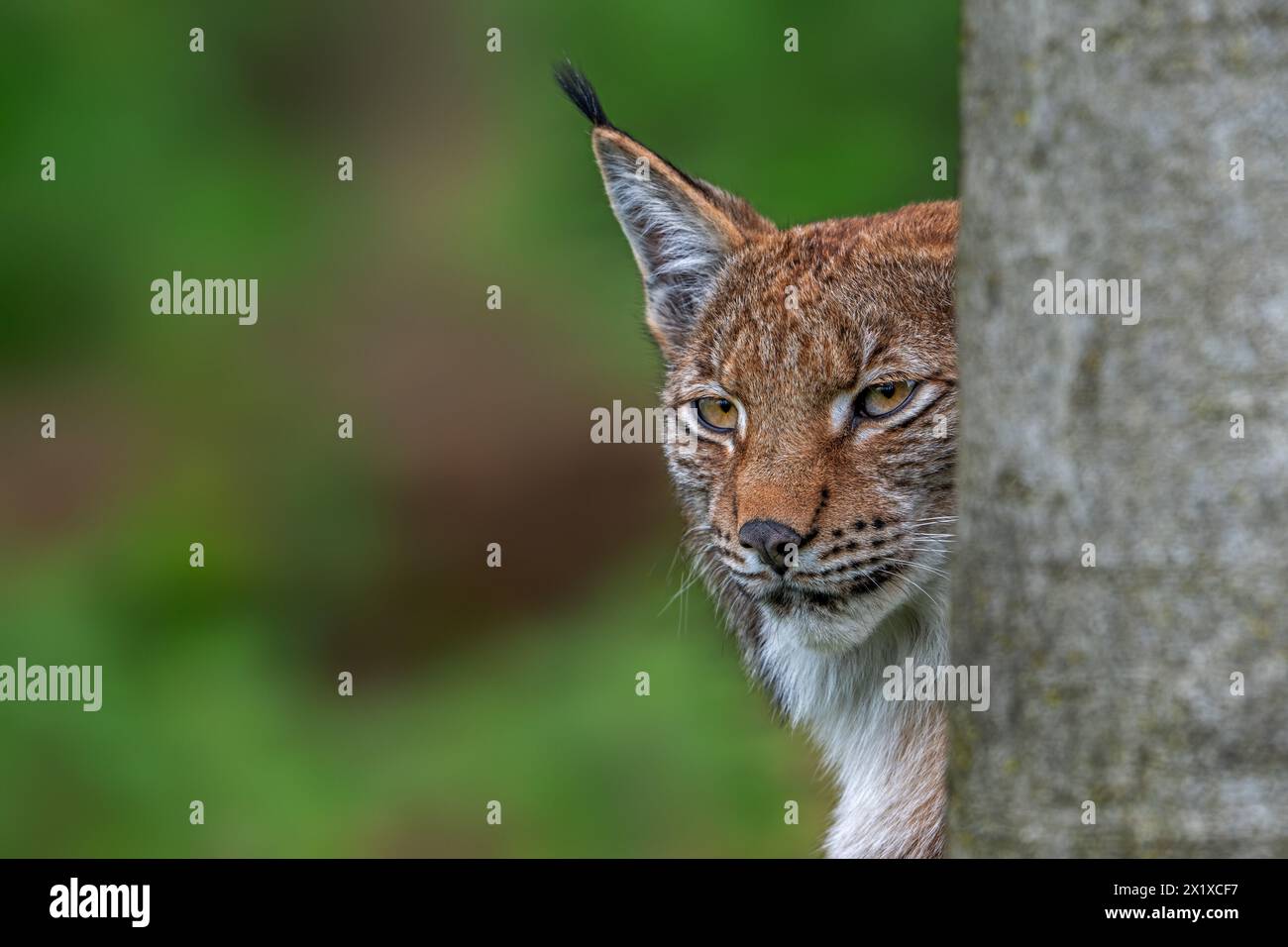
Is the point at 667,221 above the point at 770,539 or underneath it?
above

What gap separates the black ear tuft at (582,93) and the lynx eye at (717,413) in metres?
0.85

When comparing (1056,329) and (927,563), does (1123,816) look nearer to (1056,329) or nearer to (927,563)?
(1056,329)

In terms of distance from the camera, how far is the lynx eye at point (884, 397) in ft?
13.2

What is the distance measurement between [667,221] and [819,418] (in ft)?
3.66

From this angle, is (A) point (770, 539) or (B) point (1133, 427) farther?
(A) point (770, 539)

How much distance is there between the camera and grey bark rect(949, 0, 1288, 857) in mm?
1874

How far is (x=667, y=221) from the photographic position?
493 cm

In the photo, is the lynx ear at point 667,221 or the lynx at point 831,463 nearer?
the lynx at point 831,463
